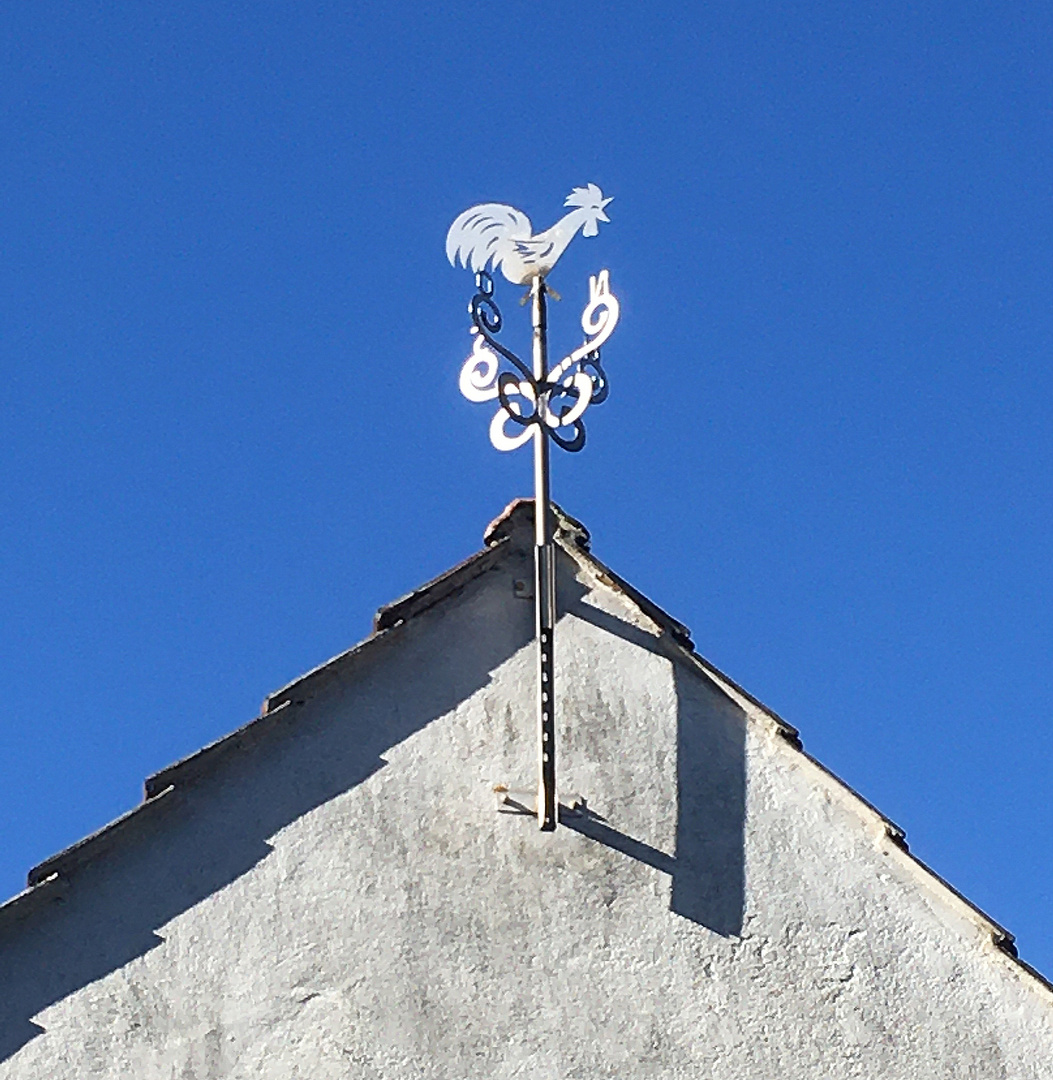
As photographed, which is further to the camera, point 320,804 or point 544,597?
point 544,597

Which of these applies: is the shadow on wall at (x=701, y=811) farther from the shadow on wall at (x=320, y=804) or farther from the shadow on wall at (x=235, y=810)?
the shadow on wall at (x=235, y=810)

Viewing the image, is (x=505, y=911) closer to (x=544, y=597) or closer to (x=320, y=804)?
(x=320, y=804)

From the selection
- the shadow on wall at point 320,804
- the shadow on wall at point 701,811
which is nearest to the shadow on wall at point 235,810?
the shadow on wall at point 320,804

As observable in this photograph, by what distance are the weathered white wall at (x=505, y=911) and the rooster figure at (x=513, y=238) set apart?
1420 millimetres

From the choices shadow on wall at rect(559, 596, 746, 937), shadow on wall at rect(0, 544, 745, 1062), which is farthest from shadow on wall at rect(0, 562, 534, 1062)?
shadow on wall at rect(559, 596, 746, 937)

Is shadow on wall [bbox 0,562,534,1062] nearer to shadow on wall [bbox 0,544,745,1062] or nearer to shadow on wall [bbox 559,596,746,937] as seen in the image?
shadow on wall [bbox 0,544,745,1062]

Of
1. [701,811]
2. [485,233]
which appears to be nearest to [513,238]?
[485,233]

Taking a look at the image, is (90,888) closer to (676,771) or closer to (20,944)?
(20,944)

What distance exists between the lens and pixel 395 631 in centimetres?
973

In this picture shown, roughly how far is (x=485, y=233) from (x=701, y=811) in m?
2.72

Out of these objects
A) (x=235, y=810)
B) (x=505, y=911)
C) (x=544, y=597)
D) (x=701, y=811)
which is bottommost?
(x=505, y=911)

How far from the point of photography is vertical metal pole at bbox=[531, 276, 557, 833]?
9.43 metres

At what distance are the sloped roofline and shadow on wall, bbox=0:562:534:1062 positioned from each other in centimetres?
4

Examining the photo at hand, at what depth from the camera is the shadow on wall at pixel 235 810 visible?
8766 millimetres
